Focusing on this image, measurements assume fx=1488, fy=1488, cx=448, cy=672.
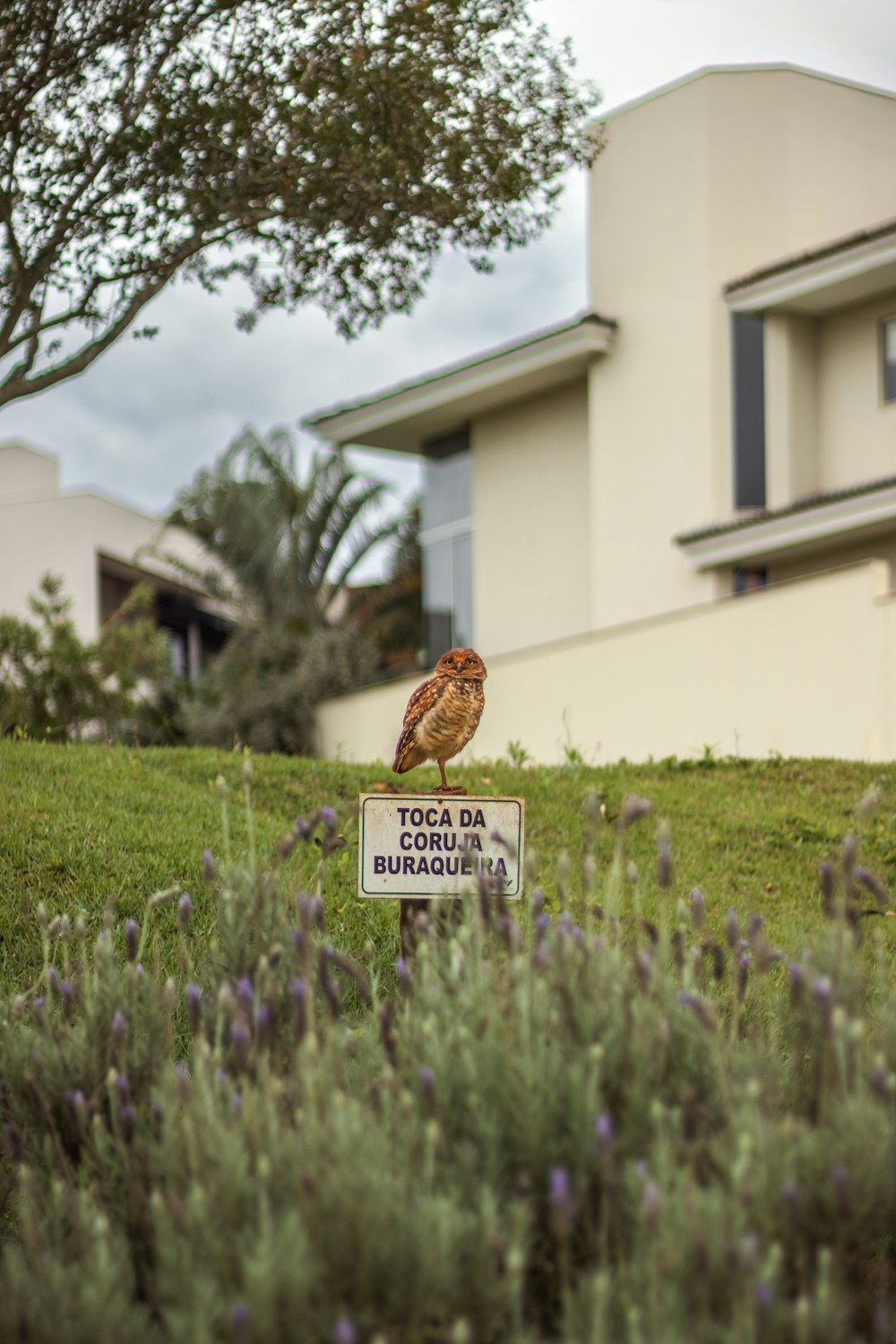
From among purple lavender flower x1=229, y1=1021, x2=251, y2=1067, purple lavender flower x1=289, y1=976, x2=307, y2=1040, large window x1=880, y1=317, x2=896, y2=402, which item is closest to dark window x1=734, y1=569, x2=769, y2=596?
large window x1=880, y1=317, x2=896, y2=402

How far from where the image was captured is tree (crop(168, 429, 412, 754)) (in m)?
22.2

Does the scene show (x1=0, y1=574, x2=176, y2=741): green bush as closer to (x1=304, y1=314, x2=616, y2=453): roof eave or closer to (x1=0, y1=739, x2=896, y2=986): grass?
(x1=304, y1=314, x2=616, y2=453): roof eave

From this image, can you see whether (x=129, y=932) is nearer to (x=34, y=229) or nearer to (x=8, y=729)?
(x=34, y=229)

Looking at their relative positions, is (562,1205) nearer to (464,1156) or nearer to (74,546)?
(464,1156)

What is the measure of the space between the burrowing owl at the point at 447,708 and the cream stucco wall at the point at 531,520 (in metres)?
14.9

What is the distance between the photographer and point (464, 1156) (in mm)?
2719

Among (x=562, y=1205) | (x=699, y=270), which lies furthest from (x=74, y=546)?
(x=562, y=1205)

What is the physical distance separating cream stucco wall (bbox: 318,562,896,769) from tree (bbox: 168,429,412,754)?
4496 mm

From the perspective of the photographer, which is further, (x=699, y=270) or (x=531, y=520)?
(x=531, y=520)

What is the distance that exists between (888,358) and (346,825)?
11.8 m

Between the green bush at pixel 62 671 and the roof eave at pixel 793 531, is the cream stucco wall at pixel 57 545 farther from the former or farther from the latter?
the roof eave at pixel 793 531

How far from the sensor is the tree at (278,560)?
22.2 m

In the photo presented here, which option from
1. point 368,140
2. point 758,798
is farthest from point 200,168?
point 758,798

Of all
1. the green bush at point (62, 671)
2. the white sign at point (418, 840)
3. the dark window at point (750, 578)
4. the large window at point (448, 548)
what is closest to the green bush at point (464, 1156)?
the white sign at point (418, 840)
